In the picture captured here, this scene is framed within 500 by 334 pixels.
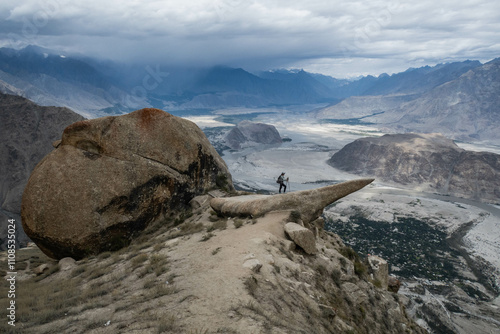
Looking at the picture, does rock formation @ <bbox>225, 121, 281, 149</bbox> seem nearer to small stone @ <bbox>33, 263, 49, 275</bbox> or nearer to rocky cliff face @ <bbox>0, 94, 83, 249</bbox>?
rocky cliff face @ <bbox>0, 94, 83, 249</bbox>

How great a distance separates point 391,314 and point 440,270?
39.9 metres

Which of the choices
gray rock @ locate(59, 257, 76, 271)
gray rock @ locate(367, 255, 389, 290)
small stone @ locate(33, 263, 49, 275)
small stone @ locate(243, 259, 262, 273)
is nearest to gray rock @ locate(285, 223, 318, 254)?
small stone @ locate(243, 259, 262, 273)

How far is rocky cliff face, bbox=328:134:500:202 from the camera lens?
9612 centimetres

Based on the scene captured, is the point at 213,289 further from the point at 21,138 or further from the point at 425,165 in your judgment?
the point at 425,165

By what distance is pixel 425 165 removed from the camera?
109688 mm

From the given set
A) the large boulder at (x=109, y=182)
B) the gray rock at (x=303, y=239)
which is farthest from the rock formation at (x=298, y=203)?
the large boulder at (x=109, y=182)

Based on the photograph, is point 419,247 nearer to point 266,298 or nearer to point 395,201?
point 395,201

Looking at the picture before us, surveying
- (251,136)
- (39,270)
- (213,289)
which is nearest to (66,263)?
(39,270)

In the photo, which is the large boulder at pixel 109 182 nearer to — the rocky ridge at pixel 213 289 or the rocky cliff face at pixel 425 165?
the rocky ridge at pixel 213 289

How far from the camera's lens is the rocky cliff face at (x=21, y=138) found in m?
62.0

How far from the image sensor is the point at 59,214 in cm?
1485

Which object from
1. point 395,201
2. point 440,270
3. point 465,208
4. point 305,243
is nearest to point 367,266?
point 305,243

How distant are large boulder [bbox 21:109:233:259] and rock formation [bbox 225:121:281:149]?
491 feet

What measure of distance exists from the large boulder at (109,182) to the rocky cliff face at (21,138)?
53.7 metres
